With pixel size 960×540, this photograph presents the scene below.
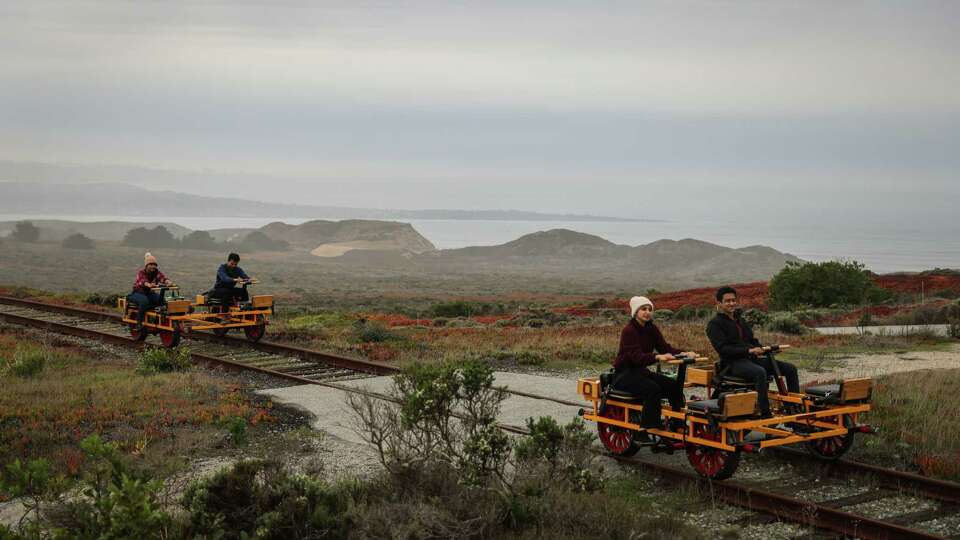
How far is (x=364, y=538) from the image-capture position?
7.20 meters

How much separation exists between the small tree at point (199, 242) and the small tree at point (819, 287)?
124500 millimetres

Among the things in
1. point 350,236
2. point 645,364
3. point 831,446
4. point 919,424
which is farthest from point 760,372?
point 350,236

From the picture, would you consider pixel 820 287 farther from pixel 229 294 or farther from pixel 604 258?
pixel 604 258

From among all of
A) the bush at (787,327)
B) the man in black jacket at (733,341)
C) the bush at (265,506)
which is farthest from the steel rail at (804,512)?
the bush at (787,327)

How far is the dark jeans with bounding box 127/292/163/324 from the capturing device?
20.2 metres

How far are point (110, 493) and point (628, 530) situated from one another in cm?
420

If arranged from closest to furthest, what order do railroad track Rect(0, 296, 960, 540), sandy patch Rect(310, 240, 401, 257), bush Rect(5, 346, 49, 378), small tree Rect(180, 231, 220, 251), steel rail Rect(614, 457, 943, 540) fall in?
steel rail Rect(614, 457, 943, 540) → railroad track Rect(0, 296, 960, 540) → bush Rect(5, 346, 49, 378) → small tree Rect(180, 231, 220, 251) → sandy patch Rect(310, 240, 401, 257)

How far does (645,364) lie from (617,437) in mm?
1148

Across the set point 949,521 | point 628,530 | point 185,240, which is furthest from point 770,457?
point 185,240

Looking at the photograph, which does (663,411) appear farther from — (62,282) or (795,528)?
(62,282)

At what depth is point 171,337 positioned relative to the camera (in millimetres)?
19734

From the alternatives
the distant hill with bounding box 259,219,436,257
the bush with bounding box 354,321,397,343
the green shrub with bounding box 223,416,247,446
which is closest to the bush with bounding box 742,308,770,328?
the bush with bounding box 354,321,397,343

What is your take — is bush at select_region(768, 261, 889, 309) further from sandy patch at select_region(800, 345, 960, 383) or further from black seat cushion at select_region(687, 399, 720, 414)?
black seat cushion at select_region(687, 399, 720, 414)

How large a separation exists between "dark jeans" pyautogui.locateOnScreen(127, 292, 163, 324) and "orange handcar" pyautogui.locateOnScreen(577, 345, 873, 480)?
41.2 ft
